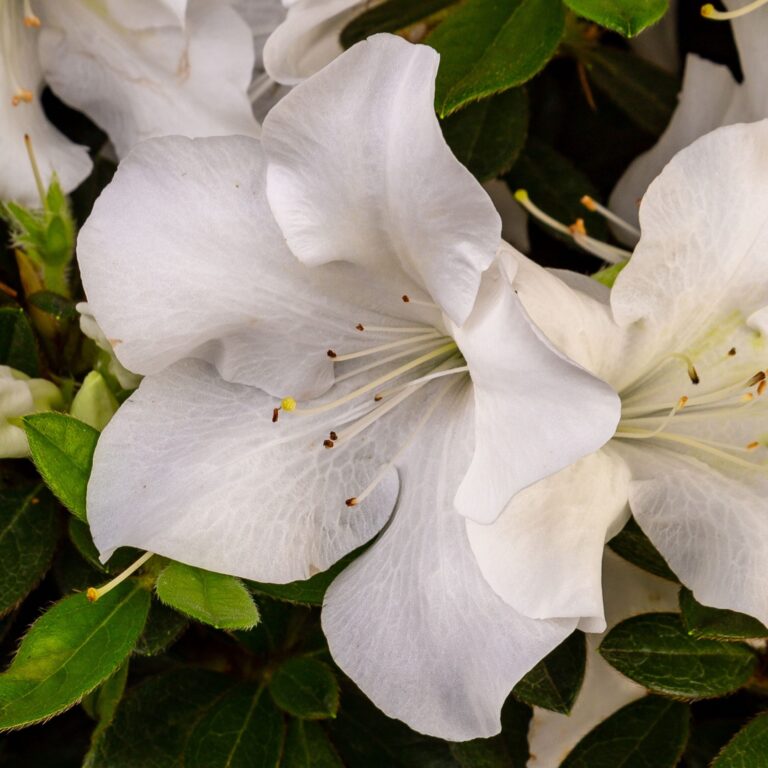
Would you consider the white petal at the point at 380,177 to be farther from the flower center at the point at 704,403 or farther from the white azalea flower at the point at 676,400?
the flower center at the point at 704,403

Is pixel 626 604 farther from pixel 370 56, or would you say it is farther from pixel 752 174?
pixel 370 56

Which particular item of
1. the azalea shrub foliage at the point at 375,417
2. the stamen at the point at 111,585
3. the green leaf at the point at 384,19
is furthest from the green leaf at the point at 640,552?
the green leaf at the point at 384,19

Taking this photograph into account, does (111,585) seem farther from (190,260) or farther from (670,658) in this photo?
(670,658)

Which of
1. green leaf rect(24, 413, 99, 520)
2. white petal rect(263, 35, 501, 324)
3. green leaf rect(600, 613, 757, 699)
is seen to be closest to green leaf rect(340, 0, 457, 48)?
white petal rect(263, 35, 501, 324)

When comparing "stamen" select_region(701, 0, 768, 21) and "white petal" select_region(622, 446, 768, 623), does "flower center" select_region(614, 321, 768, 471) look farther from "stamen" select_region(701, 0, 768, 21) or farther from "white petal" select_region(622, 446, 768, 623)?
"stamen" select_region(701, 0, 768, 21)

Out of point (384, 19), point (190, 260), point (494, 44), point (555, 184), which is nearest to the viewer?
point (190, 260)

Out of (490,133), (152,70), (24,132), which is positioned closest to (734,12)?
(490,133)
